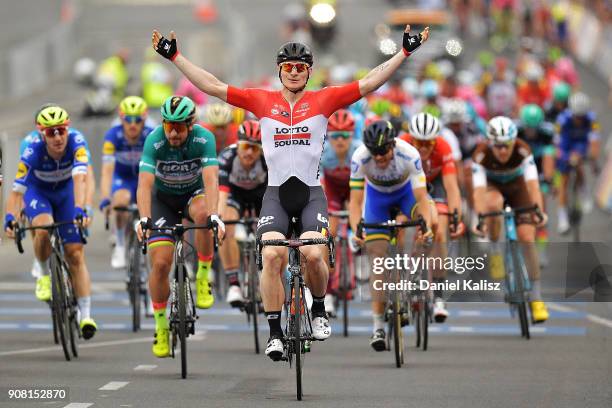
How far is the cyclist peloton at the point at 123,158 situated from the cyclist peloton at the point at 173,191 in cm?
327

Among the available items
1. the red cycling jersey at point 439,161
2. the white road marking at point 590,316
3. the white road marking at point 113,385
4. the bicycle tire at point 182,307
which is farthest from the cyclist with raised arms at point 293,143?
the white road marking at point 590,316

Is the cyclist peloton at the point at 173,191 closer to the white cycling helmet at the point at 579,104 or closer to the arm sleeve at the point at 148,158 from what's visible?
the arm sleeve at the point at 148,158

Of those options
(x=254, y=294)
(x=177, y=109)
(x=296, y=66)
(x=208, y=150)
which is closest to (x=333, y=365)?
(x=254, y=294)

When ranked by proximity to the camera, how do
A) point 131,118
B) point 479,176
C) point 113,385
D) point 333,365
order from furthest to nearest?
point 131,118 < point 479,176 < point 333,365 < point 113,385

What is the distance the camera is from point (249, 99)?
13.2m

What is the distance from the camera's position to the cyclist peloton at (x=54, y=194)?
15.4m

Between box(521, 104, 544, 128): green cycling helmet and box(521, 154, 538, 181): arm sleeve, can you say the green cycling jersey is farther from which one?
box(521, 104, 544, 128): green cycling helmet

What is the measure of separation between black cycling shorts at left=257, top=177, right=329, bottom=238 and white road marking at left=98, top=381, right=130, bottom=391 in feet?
5.27

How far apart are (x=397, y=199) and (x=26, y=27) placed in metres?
40.7

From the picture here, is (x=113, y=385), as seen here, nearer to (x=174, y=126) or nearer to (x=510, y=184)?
(x=174, y=126)

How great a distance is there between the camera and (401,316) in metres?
14.6

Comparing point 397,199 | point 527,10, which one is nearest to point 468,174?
point 397,199

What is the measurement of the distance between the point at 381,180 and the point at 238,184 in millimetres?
1953

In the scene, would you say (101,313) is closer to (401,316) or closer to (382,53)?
(401,316)
